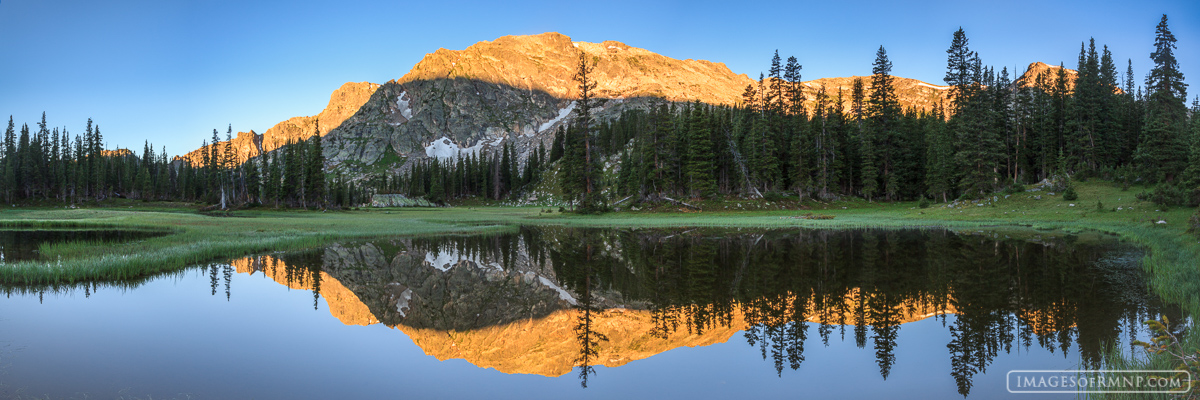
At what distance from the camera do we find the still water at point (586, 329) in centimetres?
757

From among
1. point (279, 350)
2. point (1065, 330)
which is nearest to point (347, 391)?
point (279, 350)

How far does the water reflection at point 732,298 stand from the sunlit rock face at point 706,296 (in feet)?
0.16

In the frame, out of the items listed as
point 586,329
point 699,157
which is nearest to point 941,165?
point 699,157

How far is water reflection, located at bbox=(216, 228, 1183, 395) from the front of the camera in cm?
925

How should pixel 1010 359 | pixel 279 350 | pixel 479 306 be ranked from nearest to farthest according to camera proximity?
pixel 1010 359, pixel 279 350, pixel 479 306

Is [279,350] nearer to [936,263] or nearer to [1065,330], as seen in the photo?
[1065,330]

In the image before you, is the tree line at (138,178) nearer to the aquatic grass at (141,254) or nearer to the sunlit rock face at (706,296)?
the aquatic grass at (141,254)

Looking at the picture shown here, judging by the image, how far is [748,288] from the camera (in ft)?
47.0

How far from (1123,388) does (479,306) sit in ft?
37.6

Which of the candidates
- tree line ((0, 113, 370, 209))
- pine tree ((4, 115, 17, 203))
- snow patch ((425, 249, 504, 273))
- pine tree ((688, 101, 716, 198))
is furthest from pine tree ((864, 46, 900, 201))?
pine tree ((4, 115, 17, 203))

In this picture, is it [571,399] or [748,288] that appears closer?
[571,399]

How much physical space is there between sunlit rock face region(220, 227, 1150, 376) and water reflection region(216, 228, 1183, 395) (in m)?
0.05

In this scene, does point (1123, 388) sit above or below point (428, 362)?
above

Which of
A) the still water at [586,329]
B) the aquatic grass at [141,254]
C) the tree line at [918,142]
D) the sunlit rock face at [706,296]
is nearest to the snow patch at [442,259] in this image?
the sunlit rock face at [706,296]
